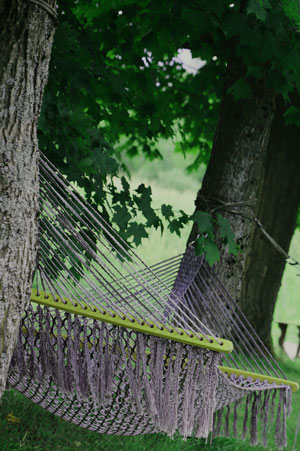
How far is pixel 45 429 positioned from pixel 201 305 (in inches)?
36.3

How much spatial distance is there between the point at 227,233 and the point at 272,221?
7.91 feet

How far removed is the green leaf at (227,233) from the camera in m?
2.79

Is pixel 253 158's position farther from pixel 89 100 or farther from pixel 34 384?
pixel 34 384

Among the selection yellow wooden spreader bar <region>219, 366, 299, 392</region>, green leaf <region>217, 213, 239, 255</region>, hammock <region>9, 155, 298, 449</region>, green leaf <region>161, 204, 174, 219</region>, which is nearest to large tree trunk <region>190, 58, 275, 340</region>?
green leaf <region>217, 213, 239, 255</region>

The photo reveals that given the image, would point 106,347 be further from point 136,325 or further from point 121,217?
point 121,217

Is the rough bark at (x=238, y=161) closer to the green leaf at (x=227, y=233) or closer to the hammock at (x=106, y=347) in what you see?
the green leaf at (x=227, y=233)

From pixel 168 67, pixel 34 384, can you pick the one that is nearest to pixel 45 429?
pixel 34 384

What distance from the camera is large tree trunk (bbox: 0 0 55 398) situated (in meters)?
1.70

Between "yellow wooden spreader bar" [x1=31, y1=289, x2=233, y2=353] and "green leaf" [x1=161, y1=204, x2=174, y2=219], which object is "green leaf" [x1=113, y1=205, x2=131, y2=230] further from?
"yellow wooden spreader bar" [x1=31, y1=289, x2=233, y2=353]

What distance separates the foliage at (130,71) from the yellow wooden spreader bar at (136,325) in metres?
0.64

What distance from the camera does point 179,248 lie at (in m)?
11.2

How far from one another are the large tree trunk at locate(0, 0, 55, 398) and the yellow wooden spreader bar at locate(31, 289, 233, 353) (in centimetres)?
21

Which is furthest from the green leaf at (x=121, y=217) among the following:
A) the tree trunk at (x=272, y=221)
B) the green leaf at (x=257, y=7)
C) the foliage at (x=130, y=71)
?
the tree trunk at (x=272, y=221)

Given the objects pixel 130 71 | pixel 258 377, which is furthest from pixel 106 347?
pixel 130 71
